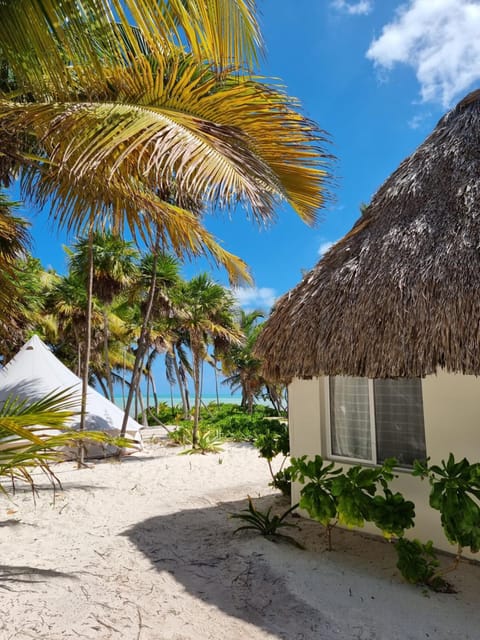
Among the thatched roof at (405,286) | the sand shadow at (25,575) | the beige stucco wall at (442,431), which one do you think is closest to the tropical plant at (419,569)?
the beige stucco wall at (442,431)

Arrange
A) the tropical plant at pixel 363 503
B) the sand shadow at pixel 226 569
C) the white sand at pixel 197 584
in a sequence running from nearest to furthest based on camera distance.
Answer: the white sand at pixel 197 584 → the sand shadow at pixel 226 569 → the tropical plant at pixel 363 503

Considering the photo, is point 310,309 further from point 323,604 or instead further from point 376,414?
point 323,604

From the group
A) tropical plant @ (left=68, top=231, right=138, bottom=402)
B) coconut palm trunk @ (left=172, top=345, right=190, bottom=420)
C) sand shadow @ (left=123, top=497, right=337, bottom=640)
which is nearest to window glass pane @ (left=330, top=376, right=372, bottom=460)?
sand shadow @ (left=123, top=497, right=337, bottom=640)

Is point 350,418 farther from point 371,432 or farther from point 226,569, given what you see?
point 226,569

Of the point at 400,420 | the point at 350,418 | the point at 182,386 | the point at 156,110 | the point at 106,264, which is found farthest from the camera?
the point at 182,386

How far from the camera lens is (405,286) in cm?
426

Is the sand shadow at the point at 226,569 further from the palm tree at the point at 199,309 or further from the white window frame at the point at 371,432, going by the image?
the palm tree at the point at 199,309

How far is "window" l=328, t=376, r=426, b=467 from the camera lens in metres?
5.04

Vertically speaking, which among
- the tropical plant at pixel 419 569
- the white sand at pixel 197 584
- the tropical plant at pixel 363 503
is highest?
the tropical plant at pixel 363 503

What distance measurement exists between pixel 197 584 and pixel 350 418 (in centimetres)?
271

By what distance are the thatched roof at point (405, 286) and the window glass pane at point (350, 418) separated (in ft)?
2.79

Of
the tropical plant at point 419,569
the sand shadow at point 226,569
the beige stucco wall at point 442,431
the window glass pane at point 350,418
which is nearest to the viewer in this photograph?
the sand shadow at point 226,569

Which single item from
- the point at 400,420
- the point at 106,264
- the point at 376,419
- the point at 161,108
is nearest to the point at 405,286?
the point at 400,420

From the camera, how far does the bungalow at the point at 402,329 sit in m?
4.03
